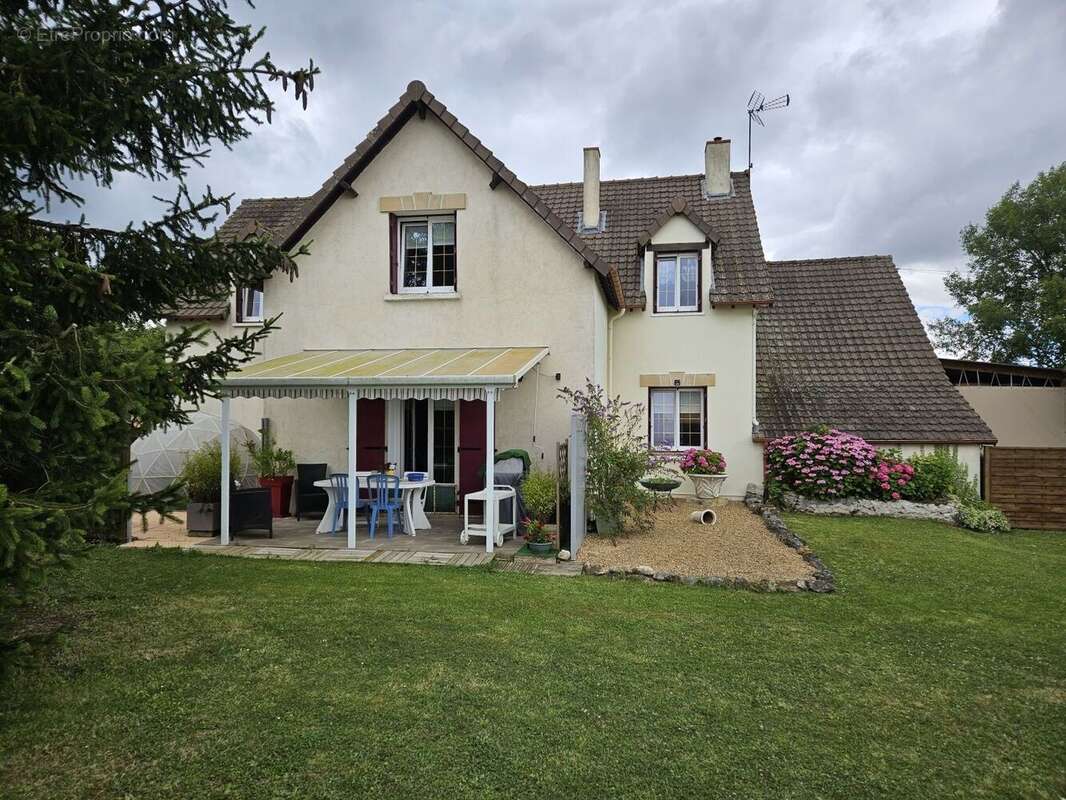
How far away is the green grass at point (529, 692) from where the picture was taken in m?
4.09

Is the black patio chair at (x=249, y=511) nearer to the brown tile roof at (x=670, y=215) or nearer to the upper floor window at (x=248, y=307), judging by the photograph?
the upper floor window at (x=248, y=307)

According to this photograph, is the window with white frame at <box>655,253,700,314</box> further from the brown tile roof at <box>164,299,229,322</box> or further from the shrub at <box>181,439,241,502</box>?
the brown tile roof at <box>164,299,229,322</box>

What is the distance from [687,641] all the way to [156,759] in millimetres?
4945

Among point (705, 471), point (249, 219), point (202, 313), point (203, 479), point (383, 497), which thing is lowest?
point (383, 497)

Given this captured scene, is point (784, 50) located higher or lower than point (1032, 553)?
higher

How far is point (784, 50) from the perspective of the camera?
559 inches

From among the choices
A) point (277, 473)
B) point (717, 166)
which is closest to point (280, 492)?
point (277, 473)

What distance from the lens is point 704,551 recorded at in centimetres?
1095

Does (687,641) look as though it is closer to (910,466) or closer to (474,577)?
(474,577)

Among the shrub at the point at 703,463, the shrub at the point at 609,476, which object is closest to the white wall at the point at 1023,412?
the shrub at the point at 703,463

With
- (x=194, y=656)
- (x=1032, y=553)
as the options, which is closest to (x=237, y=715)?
(x=194, y=656)

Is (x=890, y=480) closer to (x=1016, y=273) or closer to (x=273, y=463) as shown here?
(x=273, y=463)

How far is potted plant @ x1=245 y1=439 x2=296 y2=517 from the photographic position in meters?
14.3

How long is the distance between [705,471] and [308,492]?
10223mm
